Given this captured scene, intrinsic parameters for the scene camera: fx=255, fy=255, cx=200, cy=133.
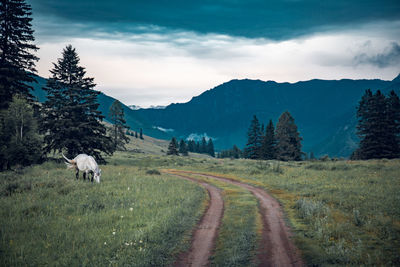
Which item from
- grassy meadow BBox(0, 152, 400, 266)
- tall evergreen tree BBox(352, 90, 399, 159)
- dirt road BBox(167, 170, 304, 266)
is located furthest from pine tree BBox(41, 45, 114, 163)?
tall evergreen tree BBox(352, 90, 399, 159)

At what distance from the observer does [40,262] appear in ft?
24.4

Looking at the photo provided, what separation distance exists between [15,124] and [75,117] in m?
7.14

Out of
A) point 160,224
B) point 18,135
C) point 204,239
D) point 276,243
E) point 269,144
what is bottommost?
point 204,239

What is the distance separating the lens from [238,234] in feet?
33.6

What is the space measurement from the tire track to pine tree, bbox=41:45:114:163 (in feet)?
72.6

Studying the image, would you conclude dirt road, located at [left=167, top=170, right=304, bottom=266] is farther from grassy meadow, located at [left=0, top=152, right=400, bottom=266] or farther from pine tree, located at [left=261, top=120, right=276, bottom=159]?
pine tree, located at [left=261, top=120, right=276, bottom=159]

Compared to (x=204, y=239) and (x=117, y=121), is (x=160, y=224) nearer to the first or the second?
(x=204, y=239)

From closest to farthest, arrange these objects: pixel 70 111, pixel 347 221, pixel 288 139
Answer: pixel 347 221
pixel 70 111
pixel 288 139

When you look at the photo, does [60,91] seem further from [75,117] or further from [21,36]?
[21,36]

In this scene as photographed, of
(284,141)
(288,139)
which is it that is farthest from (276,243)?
(288,139)

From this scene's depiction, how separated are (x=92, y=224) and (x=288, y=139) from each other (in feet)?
188

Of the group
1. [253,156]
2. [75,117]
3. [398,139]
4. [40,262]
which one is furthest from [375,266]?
[253,156]

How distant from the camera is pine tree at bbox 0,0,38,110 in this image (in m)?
25.7

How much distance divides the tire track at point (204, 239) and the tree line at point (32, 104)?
21.2 meters
